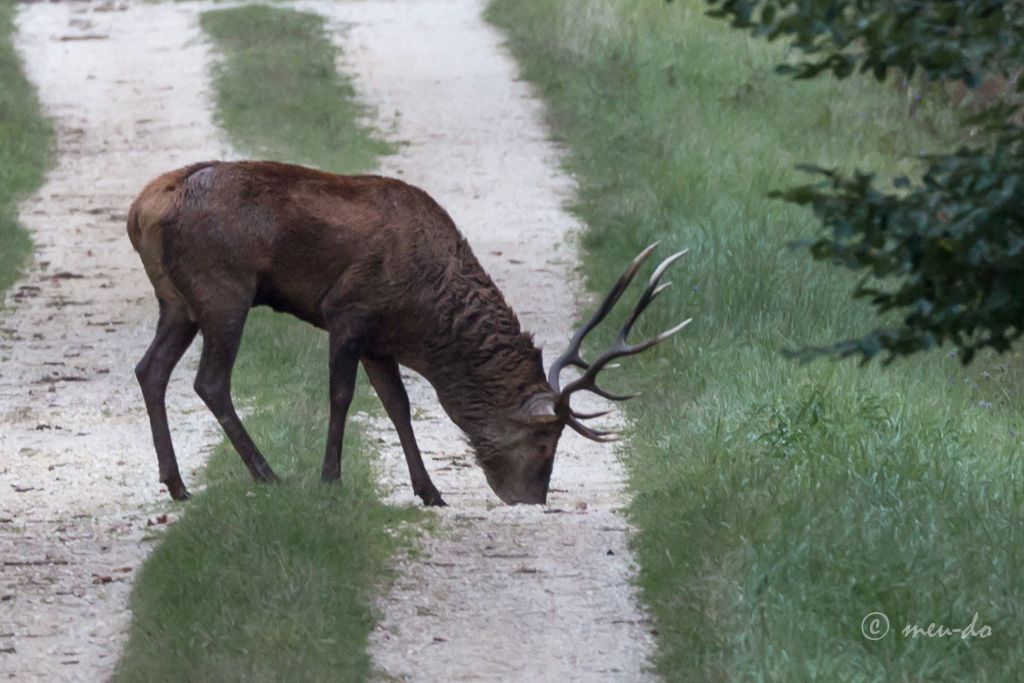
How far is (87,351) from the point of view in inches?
434

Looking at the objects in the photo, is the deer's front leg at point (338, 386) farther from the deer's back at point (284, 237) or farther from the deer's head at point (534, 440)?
the deer's head at point (534, 440)

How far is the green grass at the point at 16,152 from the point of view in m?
13.2

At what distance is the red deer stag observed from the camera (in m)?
7.58

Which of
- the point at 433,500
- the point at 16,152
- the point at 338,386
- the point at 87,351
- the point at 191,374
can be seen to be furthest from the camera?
the point at 16,152

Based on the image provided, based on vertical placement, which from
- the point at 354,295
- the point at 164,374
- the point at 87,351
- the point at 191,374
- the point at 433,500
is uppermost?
the point at 354,295

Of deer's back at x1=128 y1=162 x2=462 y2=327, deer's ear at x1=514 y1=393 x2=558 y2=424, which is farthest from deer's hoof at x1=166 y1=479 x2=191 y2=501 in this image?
deer's ear at x1=514 y1=393 x2=558 y2=424

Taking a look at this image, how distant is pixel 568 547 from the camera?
7133mm

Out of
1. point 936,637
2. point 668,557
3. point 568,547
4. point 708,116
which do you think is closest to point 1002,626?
point 936,637

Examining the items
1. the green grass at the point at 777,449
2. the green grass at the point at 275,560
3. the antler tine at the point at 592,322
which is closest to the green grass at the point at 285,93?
the green grass at the point at 777,449

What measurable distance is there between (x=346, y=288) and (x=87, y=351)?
389 cm

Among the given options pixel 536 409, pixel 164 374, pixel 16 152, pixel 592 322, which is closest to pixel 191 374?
pixel 164 374

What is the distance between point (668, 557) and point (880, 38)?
10.7 ft

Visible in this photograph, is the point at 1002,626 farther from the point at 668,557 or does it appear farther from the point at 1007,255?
the point at 1007,255

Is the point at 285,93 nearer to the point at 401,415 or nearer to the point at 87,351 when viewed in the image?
the point at 87,351
